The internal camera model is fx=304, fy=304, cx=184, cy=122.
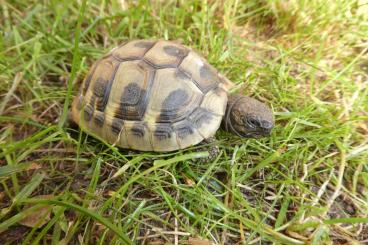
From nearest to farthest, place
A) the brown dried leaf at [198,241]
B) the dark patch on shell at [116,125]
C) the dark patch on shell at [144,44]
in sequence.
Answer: the brown dried leaf at [198,241], the dark patch on shell at [116,125], the dark patch on shell at [144,44]

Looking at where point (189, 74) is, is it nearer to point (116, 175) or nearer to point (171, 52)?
point (171, 52)

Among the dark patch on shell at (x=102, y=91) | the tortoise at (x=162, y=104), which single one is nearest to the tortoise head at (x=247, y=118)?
the tortoise at (x=162, y=104)

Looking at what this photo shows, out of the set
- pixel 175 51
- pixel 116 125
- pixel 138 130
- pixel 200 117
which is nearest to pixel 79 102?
pixel 116 125

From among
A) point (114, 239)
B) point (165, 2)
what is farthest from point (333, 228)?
point (165, 2)

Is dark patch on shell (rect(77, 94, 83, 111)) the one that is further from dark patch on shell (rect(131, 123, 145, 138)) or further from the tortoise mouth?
the tortoise mouth

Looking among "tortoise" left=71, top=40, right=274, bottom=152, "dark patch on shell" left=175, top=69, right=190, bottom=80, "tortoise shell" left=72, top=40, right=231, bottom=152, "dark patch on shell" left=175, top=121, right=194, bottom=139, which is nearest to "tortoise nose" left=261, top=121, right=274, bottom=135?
"tortoise" left=71, top=40, right=274, bottom=152

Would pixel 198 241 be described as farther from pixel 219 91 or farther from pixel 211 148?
pixel 219 91

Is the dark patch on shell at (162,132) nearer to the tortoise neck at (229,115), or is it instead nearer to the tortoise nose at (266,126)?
the tortoise neck at (229,115)
